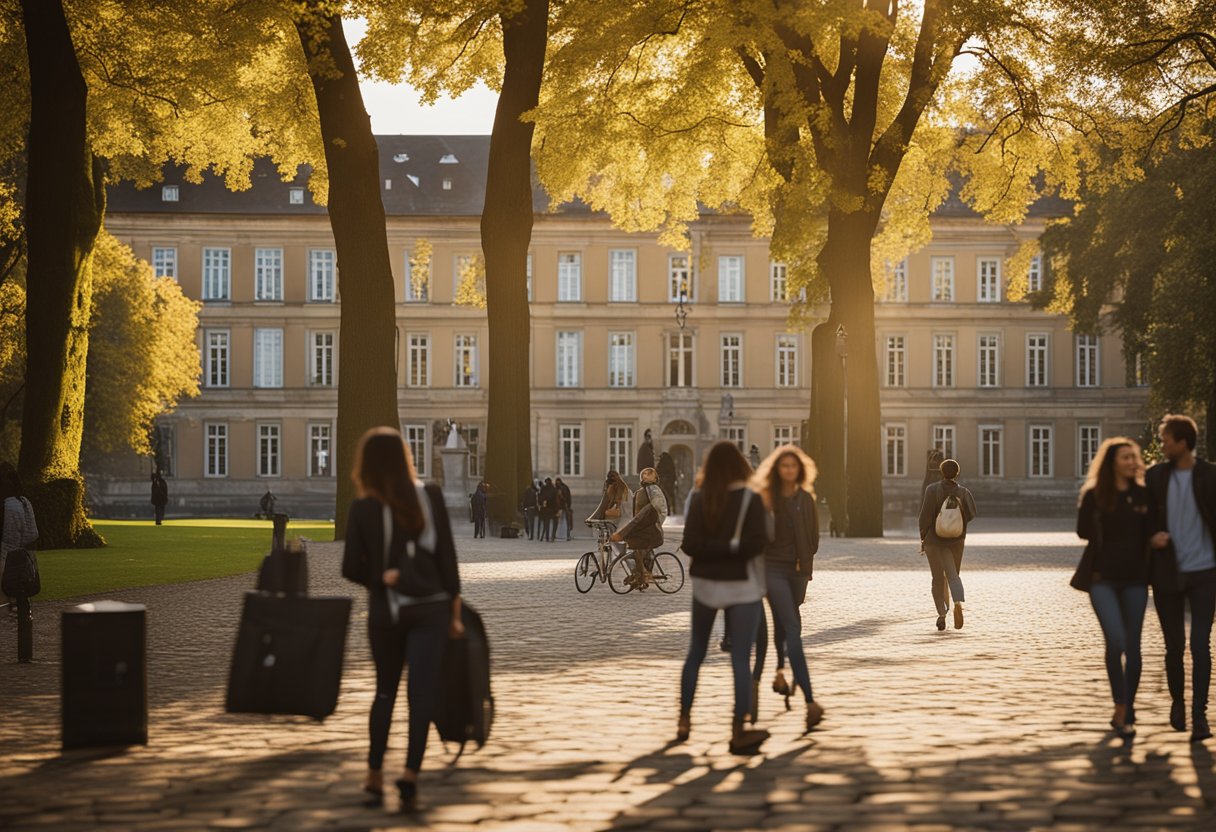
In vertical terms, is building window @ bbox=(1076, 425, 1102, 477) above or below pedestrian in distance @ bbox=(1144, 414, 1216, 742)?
above

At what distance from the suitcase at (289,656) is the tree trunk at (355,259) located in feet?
46.7

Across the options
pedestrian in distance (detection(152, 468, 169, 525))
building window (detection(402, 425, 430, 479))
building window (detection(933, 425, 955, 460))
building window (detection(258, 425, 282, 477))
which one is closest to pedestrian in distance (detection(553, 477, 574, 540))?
pedestrian in distance (detection(152, 468, 169, 525))

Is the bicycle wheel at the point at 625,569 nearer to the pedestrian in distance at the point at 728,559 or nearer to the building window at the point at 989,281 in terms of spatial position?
the pedestrian in distance at the point at 728,559

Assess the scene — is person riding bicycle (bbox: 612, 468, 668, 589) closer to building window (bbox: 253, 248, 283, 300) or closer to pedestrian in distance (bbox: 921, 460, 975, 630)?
pedestrian in distance (bbox: 921, 460, 975, 630)

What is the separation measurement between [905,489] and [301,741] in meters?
63.7

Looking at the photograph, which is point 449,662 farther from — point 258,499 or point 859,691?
point 258,499

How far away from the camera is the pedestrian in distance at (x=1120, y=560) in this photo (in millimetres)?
9391

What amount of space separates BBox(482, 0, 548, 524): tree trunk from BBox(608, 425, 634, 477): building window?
40144 mm

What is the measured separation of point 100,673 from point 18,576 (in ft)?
16.3

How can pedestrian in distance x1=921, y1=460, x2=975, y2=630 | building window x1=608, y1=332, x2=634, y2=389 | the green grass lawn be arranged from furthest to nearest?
building window x1=608, y1=332, x2=634, y2=389 < the green grass lawn < pedestrian in distance x1=921, y1=460, x2=975, y2=630

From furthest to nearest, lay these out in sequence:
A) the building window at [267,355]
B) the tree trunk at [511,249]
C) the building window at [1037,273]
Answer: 1. the building window at [267,355]
2. the building window at [1037,273]
3. the tree trunk at [511,249]

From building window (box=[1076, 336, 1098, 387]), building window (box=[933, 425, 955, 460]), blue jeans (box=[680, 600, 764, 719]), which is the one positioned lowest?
blue jeans (box=[680, 600, 764, 719])

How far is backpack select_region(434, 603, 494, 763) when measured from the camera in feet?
26.2

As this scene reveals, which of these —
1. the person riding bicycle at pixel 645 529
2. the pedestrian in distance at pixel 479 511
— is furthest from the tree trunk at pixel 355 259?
the pedestrian in distance at pixel 479 511
